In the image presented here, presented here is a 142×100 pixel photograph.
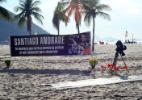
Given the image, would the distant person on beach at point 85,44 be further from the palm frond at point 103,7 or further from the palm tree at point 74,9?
the palm frond at point 103,7

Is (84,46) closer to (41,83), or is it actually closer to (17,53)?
(17,53)

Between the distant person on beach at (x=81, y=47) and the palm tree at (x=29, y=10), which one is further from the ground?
the palm tree at (x=29, y=10)

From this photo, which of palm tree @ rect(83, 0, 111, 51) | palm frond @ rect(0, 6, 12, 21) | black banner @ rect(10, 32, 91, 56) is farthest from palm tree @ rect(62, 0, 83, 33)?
black banner @ rect(10, 32, 91, 56)

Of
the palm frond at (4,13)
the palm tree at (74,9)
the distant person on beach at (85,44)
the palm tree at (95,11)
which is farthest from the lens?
the palm tree at (95,11)

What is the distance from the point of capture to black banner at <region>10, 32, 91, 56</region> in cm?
1828

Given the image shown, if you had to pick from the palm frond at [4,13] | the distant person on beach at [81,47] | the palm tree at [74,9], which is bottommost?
the distant person on beach at [81,47]

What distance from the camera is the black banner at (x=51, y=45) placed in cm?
1828

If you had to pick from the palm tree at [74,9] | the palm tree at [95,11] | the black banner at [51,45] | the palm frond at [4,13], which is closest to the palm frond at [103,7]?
the palm tree at [95,11]

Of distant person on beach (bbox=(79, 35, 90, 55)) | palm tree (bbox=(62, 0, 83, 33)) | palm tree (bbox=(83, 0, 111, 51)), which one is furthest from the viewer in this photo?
palm tree (bbox=(83, 0, 111, 51))

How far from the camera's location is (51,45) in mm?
18750

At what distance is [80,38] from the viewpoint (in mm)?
18281

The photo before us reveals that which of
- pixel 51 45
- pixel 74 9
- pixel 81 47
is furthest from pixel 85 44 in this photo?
pixel 74 9

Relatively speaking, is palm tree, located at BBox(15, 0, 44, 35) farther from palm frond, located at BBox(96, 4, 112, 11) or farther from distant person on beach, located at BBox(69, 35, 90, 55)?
distant person on beach, located at BBox(69, 35, 90, 55)

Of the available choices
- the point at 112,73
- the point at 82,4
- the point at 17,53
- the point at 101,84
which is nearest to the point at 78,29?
the point at 82,4
